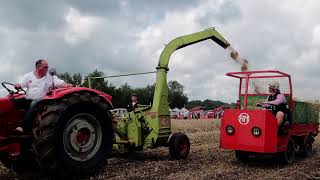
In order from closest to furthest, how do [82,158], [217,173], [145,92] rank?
[82,158] → [217,173] → [145,92]

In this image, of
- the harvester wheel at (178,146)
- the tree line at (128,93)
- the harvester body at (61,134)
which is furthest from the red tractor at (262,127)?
the tree line at (128,93)

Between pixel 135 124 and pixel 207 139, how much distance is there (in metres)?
6.10

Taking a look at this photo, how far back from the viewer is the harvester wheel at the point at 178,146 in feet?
33.2

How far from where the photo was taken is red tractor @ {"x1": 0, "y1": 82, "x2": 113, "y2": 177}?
6.45 metres

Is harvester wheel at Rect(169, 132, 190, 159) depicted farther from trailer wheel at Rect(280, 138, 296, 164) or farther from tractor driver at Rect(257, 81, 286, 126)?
trailer wheel at Rect(280, 138, 296, 164)

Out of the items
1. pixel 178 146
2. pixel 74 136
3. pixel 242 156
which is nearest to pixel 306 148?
pixel 242 156

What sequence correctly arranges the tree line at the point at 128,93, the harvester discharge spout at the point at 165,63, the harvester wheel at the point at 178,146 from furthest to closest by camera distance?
the tree line at the point at 128,93 < the harvester discharge spout at the point at 165,63 < the harvester wheel at the point at 178,146

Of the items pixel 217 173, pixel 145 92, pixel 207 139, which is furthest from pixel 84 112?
pixel 145 92

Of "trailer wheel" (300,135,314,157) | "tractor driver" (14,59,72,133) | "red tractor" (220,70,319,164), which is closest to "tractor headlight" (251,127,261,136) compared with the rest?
"red tractor" (220,70,319,164)

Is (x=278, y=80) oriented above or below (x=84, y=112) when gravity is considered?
above

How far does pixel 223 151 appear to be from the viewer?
39.1ft

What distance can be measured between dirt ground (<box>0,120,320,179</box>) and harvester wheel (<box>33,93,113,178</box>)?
0.49 m

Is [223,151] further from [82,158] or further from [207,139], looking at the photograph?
[82,158]

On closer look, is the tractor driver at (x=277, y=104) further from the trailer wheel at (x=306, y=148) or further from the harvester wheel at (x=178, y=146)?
the harvester wheel at (x=178, y=146)
